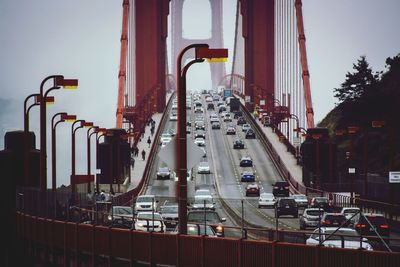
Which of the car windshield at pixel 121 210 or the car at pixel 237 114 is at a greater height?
the car at pixel 237 114

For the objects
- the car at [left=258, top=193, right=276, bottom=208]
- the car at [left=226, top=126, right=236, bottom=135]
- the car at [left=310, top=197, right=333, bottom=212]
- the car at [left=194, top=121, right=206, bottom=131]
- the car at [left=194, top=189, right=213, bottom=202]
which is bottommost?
the car at [left=258, top=193, right=276, bottom=208]

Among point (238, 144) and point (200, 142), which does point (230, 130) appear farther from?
point (238, 144)

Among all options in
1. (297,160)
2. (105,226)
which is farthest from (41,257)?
(297,160)

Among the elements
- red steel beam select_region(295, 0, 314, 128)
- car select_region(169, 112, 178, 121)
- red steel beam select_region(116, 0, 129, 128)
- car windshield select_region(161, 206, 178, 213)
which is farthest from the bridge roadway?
red steel beam select_region(295, 0, 314, 128)

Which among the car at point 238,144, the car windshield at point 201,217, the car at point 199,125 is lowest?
the car windshield at point 201,217

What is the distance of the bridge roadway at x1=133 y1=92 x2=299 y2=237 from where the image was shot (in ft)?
206

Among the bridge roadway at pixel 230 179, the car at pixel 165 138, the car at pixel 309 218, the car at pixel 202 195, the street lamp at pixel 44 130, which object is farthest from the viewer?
the car at pixel 165 138

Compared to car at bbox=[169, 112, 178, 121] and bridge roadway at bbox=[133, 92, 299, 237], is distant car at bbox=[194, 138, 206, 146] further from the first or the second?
car at bbox=[169, 112, 178, 121]

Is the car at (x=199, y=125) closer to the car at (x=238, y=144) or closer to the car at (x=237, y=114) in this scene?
the car at (x=237, y=114)

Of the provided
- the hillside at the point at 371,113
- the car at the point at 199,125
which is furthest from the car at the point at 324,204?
the car at the point at 199,125

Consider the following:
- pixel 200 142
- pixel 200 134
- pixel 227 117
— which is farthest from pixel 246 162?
pixel 227 117

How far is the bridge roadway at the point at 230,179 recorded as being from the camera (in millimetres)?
62650

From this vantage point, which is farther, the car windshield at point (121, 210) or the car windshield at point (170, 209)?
the car windshield at point (170, 209)

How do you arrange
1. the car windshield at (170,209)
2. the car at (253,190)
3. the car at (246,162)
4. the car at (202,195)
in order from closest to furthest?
the car windshield at (170,209)
the car at (202,195)
the car at (253,190)
the car at (246,162)
